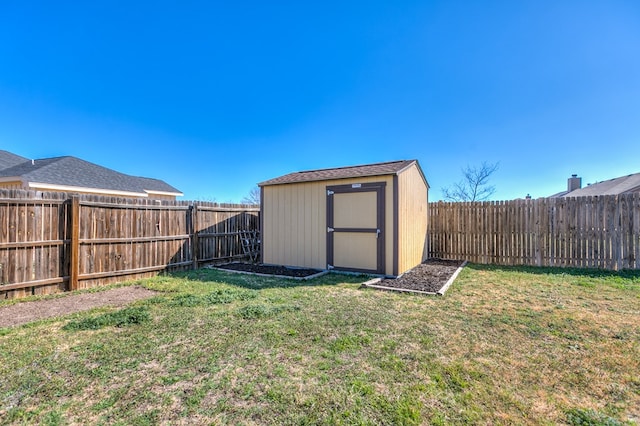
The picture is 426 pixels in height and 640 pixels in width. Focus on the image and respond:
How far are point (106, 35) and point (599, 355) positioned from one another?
43.6 feet

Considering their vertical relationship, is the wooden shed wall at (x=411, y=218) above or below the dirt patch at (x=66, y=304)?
above

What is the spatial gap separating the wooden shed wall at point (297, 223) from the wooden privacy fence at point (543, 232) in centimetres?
432

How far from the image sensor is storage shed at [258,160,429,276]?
251 inches

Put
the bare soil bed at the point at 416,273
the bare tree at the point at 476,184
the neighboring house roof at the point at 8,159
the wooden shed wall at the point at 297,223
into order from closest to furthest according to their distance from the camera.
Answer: the bare soil bed at the point at 416,273 → the wooden shed wall at the point at 297,223 → the neighboring house roof at the point at 8,159 → the bare tree at the point at 476,184

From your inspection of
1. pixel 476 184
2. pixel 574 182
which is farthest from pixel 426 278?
pixel 574 182

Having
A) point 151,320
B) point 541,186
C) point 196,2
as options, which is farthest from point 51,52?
point 541,186

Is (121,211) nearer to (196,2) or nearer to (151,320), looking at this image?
(151,320)

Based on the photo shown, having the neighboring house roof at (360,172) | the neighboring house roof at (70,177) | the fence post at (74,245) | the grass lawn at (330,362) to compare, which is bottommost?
the grass lawn at (330,362)

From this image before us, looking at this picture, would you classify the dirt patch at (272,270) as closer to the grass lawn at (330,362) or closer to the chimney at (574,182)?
the grass lawn at (330,362)

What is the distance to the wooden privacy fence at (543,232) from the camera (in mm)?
6941

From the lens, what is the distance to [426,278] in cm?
614

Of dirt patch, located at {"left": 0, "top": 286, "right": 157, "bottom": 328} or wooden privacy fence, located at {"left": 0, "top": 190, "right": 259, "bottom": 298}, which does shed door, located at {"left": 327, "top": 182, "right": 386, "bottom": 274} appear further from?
dirt patch, located at {"left": 0, "top": 286, "right": 157, "bottom": 328}

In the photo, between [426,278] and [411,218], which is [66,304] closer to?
[426,278]

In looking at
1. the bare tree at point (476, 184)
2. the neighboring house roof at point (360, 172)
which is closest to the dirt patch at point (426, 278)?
the neighboring house roof at point (360, 172)
